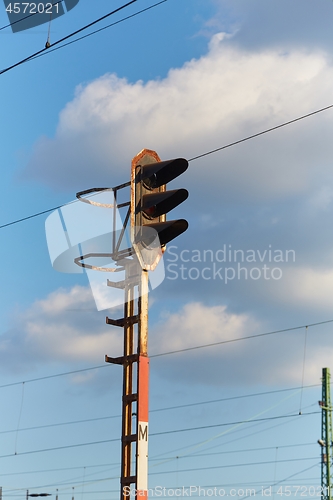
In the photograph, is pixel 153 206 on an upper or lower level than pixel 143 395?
upper

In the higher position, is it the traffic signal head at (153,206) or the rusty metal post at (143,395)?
the traffic signal head at (153,206)

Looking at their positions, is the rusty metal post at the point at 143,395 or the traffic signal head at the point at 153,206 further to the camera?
the traffic signal head at the point at 153,206

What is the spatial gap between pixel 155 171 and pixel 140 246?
36.8 inches

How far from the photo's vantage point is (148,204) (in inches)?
358

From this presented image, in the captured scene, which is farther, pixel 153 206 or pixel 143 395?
pixel 153 206

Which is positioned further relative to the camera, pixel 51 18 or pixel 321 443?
pixel 321 443

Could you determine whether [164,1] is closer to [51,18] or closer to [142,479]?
[51,18]

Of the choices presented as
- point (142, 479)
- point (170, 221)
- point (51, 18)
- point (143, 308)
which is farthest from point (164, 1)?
point (142, 479)

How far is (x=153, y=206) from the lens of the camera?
29.9 feet

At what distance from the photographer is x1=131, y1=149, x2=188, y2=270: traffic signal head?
898 centimetres

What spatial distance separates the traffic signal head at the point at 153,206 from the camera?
8.98 m

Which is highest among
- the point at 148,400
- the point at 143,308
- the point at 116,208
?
the point at 116,208

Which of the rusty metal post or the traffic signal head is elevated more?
the traffic signal head

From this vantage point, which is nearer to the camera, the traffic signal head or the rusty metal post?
the rusty metal post
